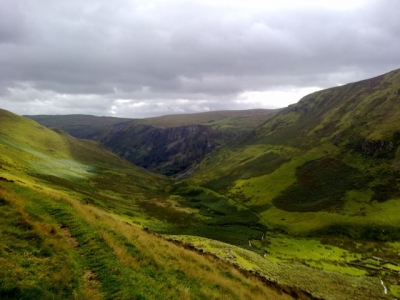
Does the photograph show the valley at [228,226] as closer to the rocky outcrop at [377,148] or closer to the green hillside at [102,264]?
the green hillside at [102,264]

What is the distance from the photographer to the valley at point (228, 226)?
1902 cm

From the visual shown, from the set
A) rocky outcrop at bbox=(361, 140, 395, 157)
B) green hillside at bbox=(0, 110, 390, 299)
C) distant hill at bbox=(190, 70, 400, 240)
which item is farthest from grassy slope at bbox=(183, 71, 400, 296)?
green hillside at bbox=(0, 110, 390, 299)

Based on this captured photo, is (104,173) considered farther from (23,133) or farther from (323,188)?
(323,188)

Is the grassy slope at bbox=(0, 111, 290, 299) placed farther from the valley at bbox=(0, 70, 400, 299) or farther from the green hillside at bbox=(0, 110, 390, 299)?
the valley at bbox=(0, 70, 400, 299)

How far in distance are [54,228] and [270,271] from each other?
121 feet

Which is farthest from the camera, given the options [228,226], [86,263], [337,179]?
[337,179]

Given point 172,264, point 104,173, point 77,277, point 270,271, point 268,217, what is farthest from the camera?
point 104,173

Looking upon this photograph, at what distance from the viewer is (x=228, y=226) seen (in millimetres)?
109000

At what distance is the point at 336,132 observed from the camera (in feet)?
594

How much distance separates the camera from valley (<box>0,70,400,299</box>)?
19.0 meters

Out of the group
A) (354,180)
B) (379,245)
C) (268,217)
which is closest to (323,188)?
(354,180)

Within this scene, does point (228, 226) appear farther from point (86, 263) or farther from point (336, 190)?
point (86, 263)

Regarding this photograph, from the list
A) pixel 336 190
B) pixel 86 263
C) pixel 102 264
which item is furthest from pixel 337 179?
pixel 86 263

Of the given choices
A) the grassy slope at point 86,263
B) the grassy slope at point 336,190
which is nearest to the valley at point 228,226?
the grassy slope at point 86,263
